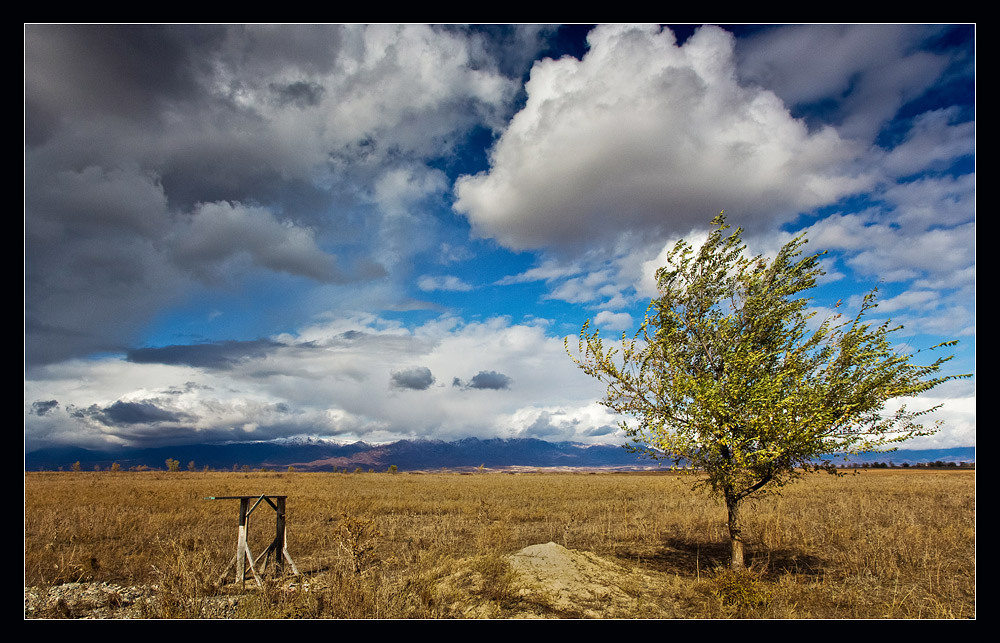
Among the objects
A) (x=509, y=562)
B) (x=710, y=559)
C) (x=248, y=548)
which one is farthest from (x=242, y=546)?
(x=710, y=559)

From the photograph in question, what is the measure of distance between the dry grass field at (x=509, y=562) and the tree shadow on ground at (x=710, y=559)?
87 millimetres

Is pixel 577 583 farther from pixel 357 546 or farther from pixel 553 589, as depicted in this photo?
pixel 357 546

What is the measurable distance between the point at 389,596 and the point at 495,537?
7996 mm

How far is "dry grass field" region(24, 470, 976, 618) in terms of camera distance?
929 cm

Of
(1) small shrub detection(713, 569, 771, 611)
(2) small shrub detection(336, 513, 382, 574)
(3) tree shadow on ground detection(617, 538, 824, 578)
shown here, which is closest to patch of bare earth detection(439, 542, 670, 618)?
(1) small shrub detection(713, 569, 771, 611)

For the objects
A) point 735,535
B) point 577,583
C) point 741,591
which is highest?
point 735,535

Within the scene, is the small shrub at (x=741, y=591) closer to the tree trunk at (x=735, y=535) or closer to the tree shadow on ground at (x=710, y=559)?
the tree trunk at (x=735, y=535)

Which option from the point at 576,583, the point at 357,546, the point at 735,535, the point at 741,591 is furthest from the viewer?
the point at 735,535

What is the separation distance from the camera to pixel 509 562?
38.1 ft

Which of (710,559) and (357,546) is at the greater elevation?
(357,546)

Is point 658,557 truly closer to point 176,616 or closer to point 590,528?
point 590,528

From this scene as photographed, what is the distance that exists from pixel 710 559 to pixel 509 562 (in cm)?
631

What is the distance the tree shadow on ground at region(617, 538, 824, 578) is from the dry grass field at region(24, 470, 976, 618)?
3.4 inches
